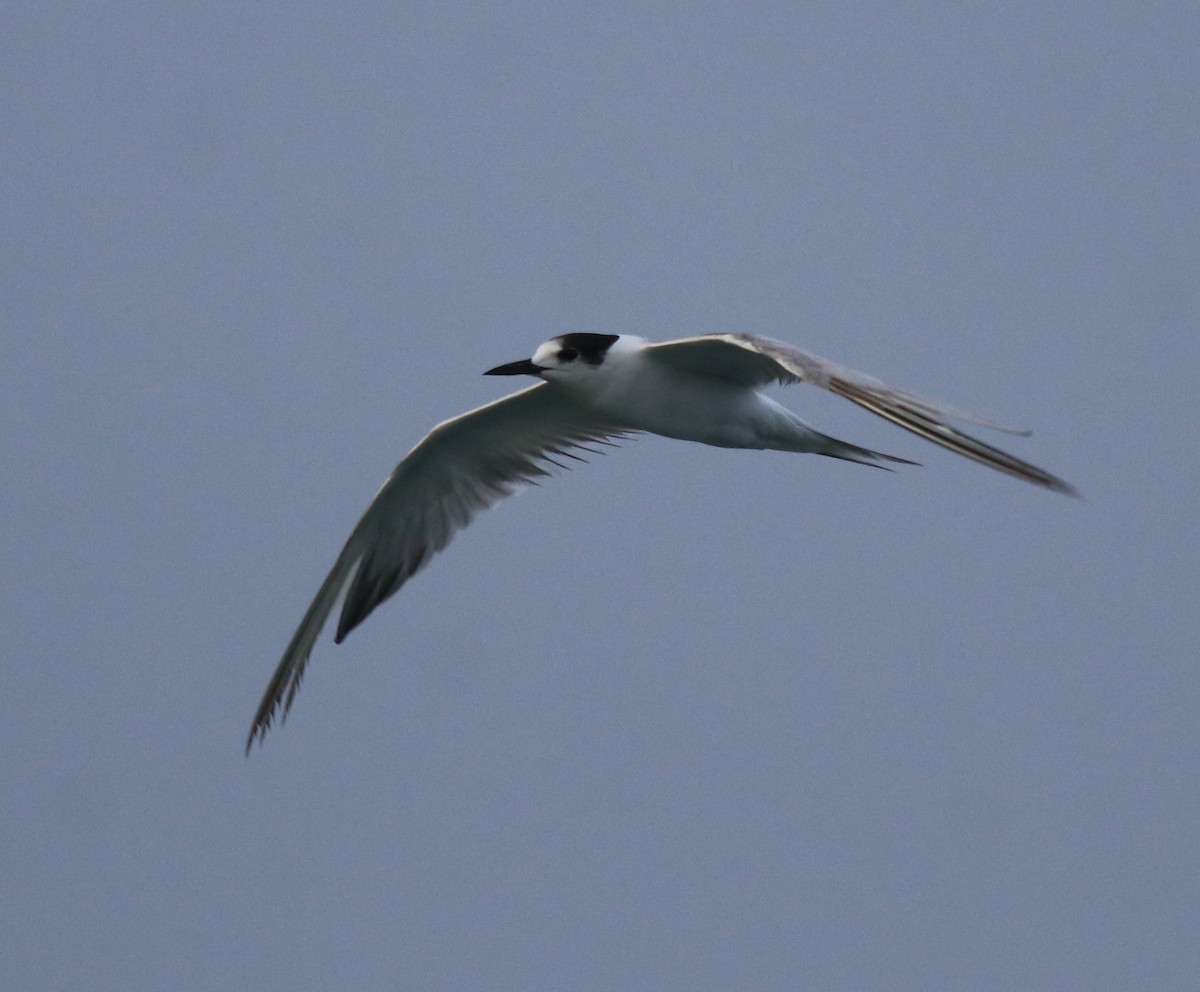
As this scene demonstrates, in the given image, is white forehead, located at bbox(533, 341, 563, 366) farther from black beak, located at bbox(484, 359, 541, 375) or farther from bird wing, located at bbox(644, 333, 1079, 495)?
bird wing, located at bbox(644, 333, 1079, 495)

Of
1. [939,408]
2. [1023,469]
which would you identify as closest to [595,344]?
[939,408]

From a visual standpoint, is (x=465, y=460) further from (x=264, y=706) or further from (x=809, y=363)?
(x=809, y=363)

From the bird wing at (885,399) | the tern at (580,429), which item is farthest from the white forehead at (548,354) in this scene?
the bird wing at (885,399)

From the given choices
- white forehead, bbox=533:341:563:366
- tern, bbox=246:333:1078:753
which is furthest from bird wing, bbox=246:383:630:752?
white forehead, bbox=533:341:563:366

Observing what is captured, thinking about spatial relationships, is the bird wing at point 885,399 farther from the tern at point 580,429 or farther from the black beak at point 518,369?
the black beak at point 518,369

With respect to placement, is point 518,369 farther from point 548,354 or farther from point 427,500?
point 427,500

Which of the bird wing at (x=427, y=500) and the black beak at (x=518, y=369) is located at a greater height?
the black beak at (x=518, y=369)
